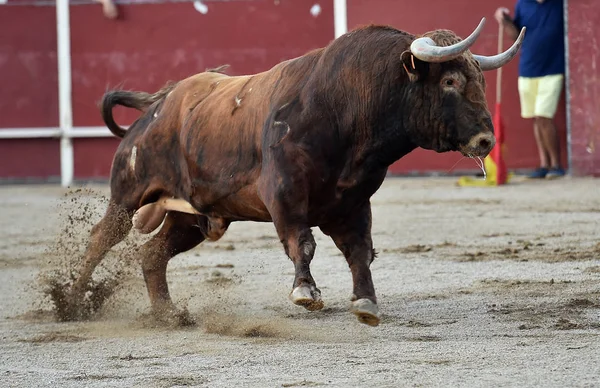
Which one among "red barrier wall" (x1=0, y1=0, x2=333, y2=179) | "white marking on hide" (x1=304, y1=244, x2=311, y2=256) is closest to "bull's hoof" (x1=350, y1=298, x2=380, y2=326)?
"white marking on hide" (x1=304, y1=244, x2=311, y2=256)

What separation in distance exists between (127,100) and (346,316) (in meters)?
1.59

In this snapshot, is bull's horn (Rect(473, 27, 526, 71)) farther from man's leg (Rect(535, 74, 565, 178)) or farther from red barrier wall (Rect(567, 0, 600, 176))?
red barrier wall (Rect(567, 0, 600, 176))

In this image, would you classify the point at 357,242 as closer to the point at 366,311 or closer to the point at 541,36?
the point at 366,311

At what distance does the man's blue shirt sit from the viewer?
1027 centimetres

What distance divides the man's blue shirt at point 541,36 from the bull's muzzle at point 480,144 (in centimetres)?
648

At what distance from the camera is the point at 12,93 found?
1190cm

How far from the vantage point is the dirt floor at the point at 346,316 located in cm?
361

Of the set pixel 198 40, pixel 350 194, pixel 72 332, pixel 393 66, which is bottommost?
pixel 72 332

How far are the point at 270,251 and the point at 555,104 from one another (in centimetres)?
427

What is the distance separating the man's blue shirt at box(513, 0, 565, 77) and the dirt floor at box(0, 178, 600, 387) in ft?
8.55

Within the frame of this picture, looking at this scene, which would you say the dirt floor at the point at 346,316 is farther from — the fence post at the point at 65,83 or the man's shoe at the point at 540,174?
the fence post at the point at 65,83

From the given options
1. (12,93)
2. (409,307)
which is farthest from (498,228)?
(12,93)

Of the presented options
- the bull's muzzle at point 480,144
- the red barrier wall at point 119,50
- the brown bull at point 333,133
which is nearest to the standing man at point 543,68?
the red barrier wall at point 119,50

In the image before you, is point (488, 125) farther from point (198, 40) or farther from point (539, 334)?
point (198, 40)
